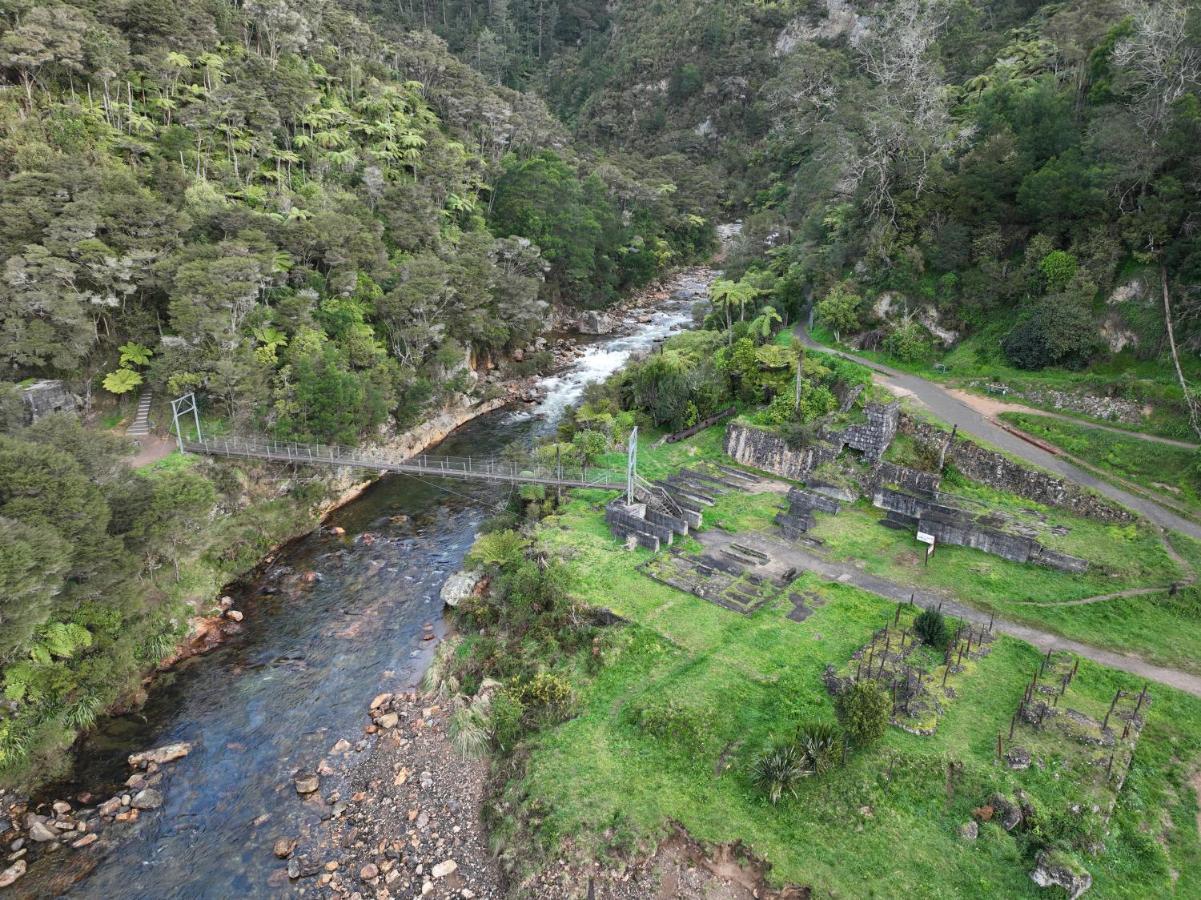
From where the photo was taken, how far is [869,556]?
21.8m

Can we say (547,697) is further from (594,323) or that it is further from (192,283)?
(594,323)

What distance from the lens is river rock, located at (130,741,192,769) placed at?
17297 millimetres

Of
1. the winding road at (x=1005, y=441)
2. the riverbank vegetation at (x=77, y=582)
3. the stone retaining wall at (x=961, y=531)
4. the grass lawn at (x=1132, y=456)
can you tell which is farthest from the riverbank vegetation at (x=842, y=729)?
the riverbank vegetation at (x=77, y=582)

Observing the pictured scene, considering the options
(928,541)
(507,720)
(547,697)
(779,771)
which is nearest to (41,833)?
(507,720)

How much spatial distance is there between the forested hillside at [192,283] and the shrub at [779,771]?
56.9ft

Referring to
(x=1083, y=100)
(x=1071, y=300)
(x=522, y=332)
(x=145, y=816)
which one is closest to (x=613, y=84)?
(x=522, y=332)

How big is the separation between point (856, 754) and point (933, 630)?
4.89 meters

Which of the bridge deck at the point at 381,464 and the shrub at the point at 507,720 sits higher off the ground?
the bridge deck at the point at 381,464

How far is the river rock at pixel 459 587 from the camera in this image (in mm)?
23453

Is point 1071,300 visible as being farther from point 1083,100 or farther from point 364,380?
point 364,380

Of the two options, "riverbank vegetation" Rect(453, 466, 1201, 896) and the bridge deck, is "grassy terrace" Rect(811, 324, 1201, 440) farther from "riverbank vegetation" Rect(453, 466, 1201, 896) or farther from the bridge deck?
the bridge deck

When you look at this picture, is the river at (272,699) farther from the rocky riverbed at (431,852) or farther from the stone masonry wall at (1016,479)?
the stone masonry wall at (1016,479)

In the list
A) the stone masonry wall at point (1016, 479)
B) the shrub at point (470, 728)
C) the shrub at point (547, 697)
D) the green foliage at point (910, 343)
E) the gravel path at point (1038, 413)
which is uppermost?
the green foliage at point (910, 343)

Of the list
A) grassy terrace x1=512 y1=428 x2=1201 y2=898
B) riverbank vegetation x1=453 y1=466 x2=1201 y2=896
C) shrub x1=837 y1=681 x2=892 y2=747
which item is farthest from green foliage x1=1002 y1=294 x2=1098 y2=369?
shrub x1=837 y1=681 x2=892 y2=747
